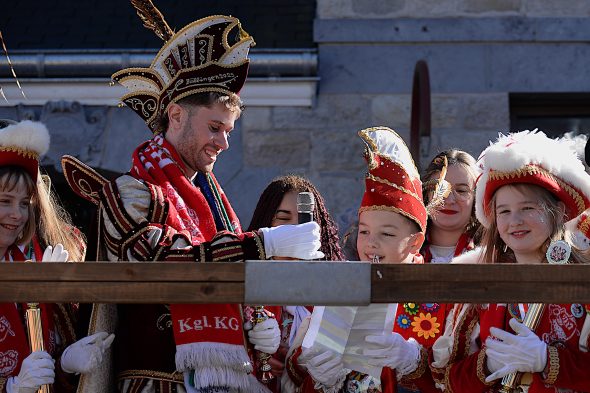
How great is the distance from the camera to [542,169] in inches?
176

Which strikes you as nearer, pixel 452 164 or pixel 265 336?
pixel 265 336

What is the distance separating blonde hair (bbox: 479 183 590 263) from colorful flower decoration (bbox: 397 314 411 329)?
44cm

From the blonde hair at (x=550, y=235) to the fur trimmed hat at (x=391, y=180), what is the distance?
0.87 feet

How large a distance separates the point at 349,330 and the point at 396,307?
0.29 m

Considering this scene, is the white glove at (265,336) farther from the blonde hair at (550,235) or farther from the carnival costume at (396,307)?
the blonde hair at (550,235)

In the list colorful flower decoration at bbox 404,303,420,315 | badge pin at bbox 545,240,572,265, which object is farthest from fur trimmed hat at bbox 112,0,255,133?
badge pin at bbox 545,240,572,265

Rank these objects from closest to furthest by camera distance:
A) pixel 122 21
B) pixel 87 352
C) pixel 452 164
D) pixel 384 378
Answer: pixel 87 352 → pixel 384 378 → pixel 452 164 → pixel 122 21

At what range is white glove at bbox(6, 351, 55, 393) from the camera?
4.37 meters

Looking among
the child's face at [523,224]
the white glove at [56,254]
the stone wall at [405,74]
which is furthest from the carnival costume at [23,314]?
the stone wall at [405,74]

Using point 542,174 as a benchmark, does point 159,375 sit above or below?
below

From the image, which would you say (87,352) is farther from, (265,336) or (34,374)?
(265,336)

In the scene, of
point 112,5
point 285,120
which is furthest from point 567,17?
point 112,5

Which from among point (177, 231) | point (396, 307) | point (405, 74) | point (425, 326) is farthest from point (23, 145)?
point (405, 74)

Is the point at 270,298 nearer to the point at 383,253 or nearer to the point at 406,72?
the point at 383,253
